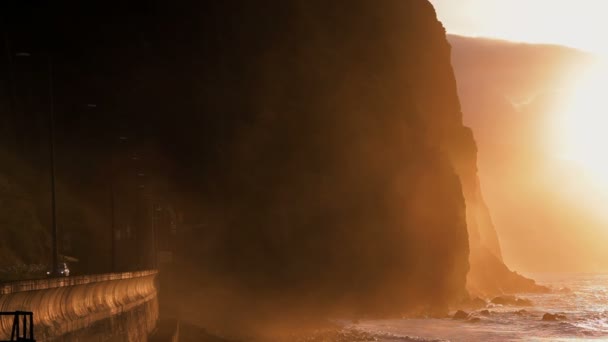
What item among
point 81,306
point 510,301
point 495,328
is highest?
point 81,306

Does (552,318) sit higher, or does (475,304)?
(475,304)

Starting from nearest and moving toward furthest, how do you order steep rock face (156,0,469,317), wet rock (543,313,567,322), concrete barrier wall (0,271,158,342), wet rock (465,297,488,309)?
1. concrete barrier wall (0,271,158,342)
2. steep rock face (156,0,469,317)
3. wet rock (543,313,567,322)
4. wet rock (465,297,488,309)

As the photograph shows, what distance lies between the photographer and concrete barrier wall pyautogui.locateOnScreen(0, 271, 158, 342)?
1908 centimetres

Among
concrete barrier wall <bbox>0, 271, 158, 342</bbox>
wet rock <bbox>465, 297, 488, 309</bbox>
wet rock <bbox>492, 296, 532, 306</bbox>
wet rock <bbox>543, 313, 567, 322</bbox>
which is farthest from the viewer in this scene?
wet rock <bbox>492, 296, 532, 306</bbox>

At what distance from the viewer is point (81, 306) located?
2594 cm

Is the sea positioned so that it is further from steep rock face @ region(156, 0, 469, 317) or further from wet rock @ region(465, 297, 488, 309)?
steep rock face @ region(156, 0, 469, 317)

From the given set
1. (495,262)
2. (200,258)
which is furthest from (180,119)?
(495,262)

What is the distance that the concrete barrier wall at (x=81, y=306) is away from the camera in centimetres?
1908

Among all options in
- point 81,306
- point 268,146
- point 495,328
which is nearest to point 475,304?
point 495,328

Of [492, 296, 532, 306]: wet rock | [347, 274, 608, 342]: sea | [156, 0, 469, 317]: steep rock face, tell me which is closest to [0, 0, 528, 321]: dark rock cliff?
[156, 0, 469, 317]: steep rock face

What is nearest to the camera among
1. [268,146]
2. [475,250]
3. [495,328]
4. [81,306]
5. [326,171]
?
[81,306]

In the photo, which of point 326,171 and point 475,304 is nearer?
point 326,171

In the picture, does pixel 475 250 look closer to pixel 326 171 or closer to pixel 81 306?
pixel 326 171

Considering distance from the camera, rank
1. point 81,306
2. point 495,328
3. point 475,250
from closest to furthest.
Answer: point 81,306
point 495,328
point 475,250
